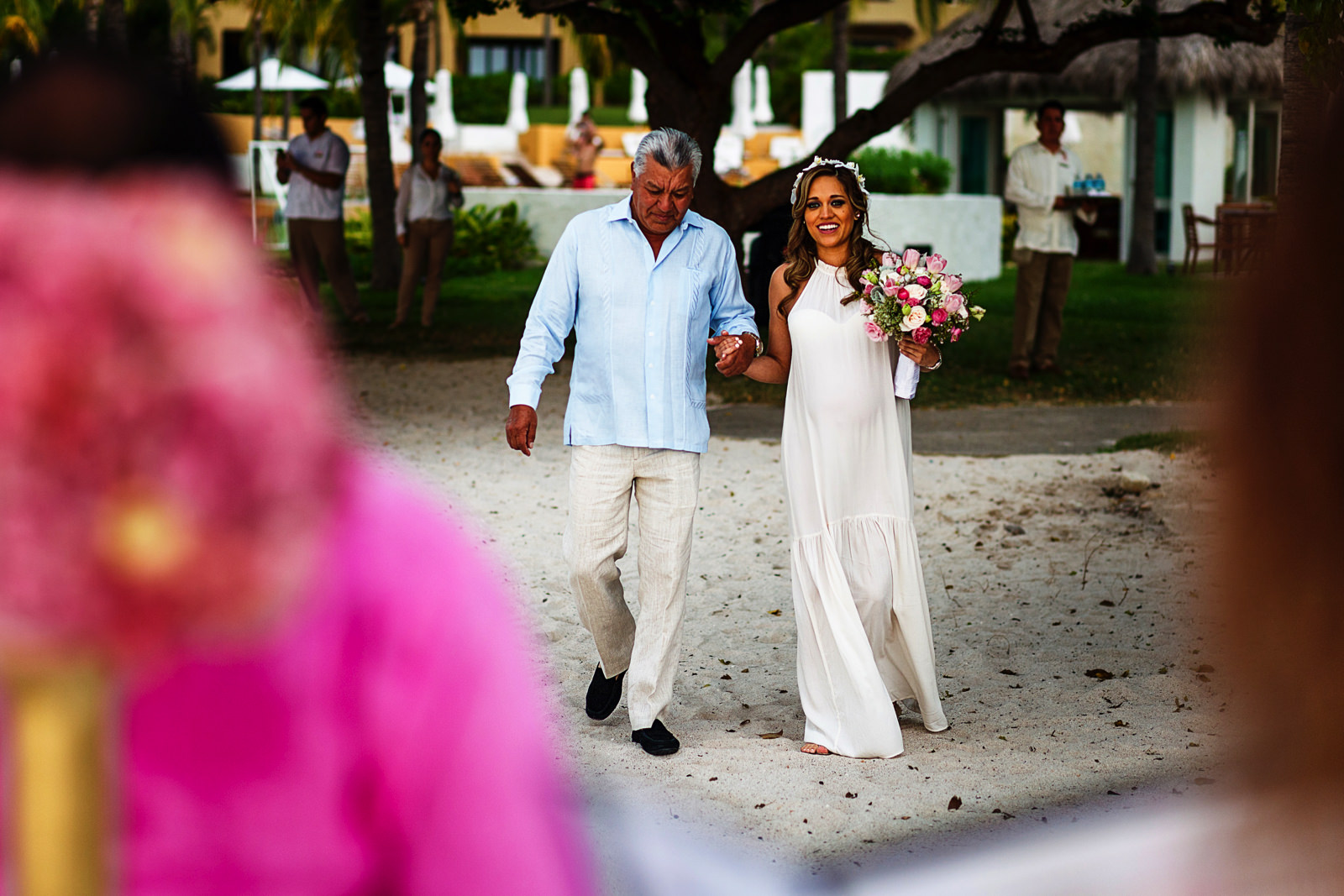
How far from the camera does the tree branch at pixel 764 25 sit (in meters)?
13.7

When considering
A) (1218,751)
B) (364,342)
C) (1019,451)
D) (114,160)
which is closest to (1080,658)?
(1019,451)

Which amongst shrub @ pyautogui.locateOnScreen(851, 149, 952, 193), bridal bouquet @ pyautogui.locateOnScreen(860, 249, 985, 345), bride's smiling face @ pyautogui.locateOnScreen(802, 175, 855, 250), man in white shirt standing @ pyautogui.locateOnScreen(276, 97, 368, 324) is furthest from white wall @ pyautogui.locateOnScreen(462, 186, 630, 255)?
bridal bouquet @ pyautogui.locateOnScreen(860, 249, 985, 345)

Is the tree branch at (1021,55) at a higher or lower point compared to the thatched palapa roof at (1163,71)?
lower

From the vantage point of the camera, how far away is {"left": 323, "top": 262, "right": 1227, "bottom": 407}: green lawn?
43.5 ft

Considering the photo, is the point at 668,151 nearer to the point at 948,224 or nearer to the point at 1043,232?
the point at 1043,232

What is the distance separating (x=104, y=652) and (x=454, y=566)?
0.52 feet

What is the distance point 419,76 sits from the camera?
24438 millimetres

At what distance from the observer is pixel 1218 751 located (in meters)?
0.82

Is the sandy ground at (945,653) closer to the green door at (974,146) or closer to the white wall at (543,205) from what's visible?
the white wall at (543,205)

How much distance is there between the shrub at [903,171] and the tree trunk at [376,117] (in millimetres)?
8872

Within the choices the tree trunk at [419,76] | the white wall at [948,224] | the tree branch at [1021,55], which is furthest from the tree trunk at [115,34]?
the white wall at [948,224]

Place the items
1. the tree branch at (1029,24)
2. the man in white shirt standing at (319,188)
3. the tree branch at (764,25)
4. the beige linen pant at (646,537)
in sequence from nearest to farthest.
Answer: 1. the beige linen pant at (646,537)
2. the tree branch at (1029,24)
3. the tree branch at (764,25)
4. the man in white shirt standing at (319,188)

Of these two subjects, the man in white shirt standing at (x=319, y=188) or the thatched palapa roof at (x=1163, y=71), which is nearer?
the man in white shirt standing at (x=319, y=188)

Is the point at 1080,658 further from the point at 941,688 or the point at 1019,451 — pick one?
the point at 1019,451
